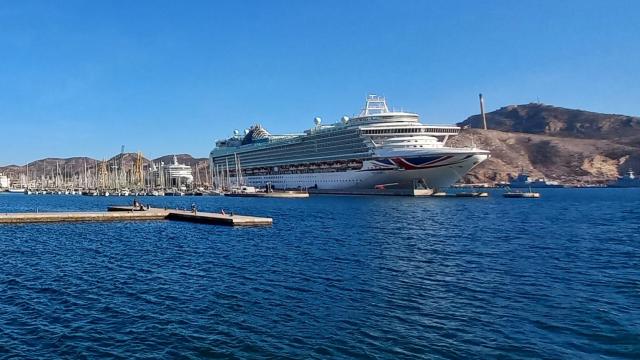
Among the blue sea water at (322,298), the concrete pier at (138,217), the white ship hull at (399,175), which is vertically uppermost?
the white ship hull at (399,175)

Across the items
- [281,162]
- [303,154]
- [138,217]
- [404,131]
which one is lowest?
[138,217]

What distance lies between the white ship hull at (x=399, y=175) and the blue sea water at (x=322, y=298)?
56.0 m

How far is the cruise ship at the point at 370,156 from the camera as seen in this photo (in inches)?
3711

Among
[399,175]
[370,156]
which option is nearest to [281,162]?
[370,156]

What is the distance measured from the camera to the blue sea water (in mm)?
14180

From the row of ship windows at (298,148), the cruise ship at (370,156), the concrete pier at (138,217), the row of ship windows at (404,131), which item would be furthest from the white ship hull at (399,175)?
the concrete pier at (138,217)

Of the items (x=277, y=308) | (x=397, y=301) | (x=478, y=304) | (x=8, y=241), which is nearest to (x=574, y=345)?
(x=478, y=304)

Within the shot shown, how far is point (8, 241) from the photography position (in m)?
36.4

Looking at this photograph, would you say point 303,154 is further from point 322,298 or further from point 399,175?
point 322,298

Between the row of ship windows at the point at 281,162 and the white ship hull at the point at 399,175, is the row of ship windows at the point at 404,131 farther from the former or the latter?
the white ship hull at the point at 399,175

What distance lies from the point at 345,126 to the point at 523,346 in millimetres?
101057

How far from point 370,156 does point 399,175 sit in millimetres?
8205

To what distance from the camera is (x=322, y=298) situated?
1928cm

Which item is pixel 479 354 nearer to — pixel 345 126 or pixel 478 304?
pixel 478 304
